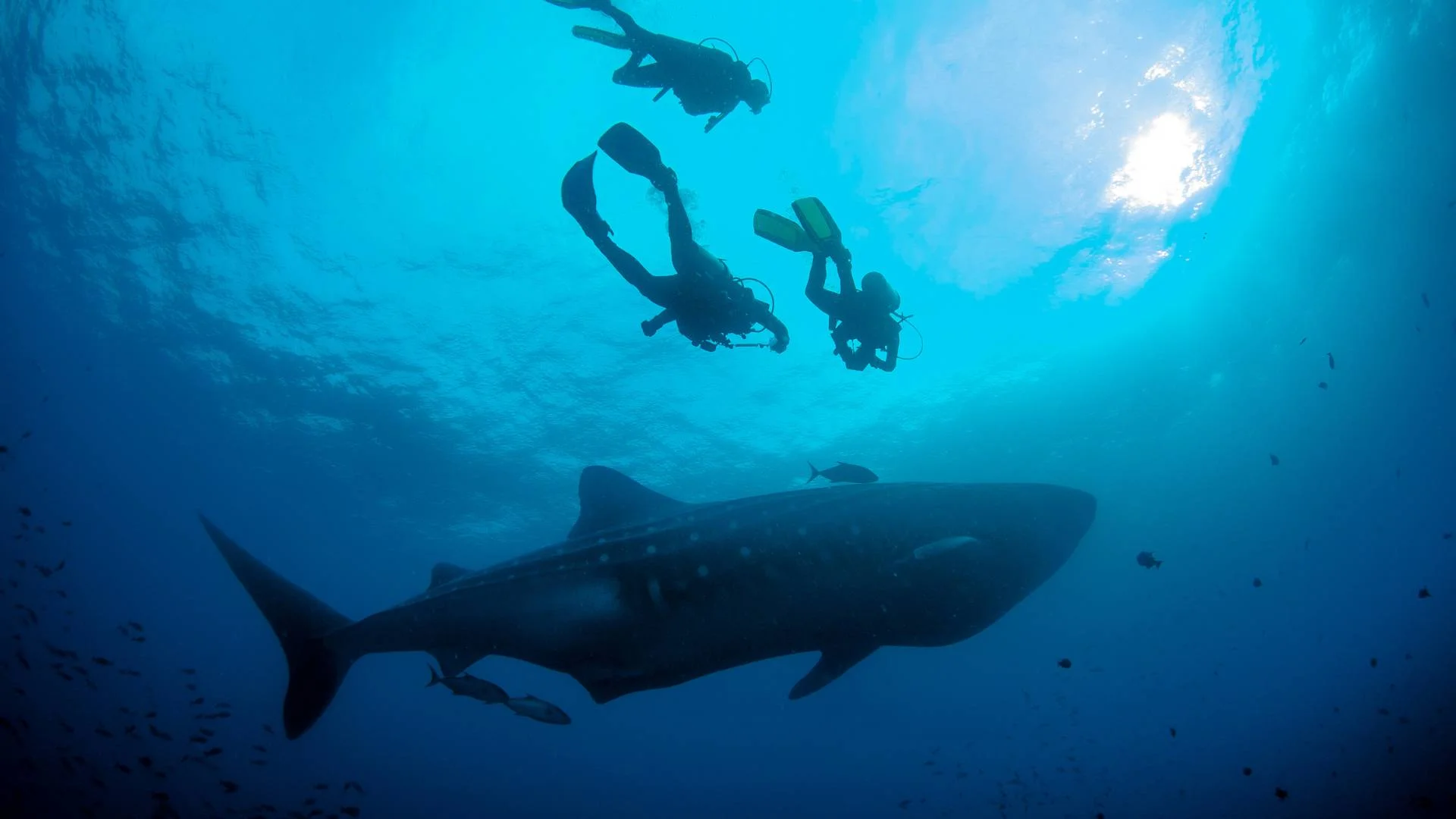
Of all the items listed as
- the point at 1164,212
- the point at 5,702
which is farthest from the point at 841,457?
the point at 5,702

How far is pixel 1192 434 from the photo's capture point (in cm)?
3023

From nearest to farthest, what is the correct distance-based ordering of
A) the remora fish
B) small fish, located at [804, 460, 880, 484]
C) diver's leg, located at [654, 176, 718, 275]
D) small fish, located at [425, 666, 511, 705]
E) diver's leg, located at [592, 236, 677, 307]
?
the remora fish < small fish, located at [425, 666, 511, 705] < small fish, located at [804, 460, 880, 484] < diver's leg, located at [654, 176, 718, 275] < diver's leg, located at [592, 236, 677, 307]

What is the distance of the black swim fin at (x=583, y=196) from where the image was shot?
229 inches

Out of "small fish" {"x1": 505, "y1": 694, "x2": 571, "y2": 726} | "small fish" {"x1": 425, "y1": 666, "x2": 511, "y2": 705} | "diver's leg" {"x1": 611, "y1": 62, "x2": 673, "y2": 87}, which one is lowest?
"small fish" {"x1": 505, "y1": 694, "x2": 571, "y2": 726}

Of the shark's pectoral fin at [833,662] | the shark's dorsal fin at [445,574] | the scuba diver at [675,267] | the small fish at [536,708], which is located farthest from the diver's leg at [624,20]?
the small fish at [536,708]

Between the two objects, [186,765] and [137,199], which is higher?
[137,199]

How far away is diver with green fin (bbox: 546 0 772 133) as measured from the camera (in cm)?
690

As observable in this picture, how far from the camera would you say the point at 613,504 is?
14.2 ft

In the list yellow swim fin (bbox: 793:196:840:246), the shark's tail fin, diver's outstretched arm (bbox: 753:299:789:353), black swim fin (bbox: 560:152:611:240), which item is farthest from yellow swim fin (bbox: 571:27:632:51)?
the shark's tail fin

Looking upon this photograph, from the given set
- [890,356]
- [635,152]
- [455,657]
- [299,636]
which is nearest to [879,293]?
[890,356]

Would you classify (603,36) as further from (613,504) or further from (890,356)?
(613,504)

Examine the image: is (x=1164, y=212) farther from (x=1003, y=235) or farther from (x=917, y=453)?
(x=917, y=453)

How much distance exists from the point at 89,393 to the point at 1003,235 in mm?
35358

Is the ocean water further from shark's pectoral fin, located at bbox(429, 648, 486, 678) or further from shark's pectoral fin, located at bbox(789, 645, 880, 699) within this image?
shark's pectoral fin, located at bbox(429, 648, 486, 678)
